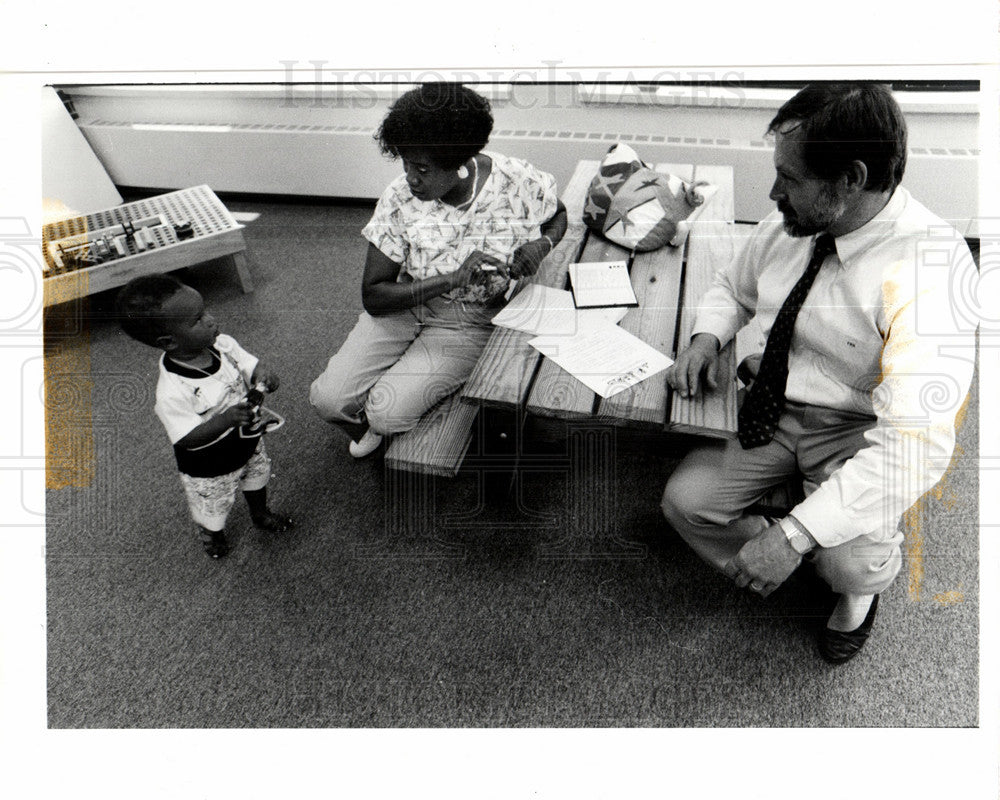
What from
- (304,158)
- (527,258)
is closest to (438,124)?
(304,158)

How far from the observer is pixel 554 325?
1.40 metres

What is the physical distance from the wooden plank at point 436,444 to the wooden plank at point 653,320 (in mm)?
351

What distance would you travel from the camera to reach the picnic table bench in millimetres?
1221

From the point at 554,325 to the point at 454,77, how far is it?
590mm

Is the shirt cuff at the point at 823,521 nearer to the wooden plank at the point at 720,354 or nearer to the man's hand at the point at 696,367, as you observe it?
the wooden plank at the point at 720,354

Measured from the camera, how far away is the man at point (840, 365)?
3.49 ft

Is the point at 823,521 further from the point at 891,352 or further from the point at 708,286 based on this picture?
the point at 708,286

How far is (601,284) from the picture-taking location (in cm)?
151

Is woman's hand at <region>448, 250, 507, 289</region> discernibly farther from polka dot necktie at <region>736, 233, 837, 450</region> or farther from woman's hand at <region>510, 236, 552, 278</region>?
polka dot necktie at <region>736, 233, 837, 450</region>

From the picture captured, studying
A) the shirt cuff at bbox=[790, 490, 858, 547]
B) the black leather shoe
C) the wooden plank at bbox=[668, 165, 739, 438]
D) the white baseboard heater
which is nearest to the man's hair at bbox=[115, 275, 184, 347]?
the white baseboard heater

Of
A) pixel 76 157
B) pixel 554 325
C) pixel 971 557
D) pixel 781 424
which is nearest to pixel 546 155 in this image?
pixel 554 325

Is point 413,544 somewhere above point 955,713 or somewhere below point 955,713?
above

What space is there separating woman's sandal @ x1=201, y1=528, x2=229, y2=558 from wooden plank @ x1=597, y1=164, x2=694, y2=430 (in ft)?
3.22
